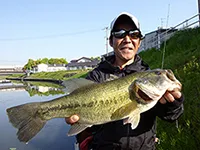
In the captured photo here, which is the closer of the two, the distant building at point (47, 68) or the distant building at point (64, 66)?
the distant building at point (64, 66)

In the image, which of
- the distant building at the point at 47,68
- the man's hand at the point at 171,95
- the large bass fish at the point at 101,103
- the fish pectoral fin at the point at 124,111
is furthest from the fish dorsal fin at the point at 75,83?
the distant building at the point at 47,68

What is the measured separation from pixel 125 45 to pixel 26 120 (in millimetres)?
1498

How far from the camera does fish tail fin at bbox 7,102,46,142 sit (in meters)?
2.96

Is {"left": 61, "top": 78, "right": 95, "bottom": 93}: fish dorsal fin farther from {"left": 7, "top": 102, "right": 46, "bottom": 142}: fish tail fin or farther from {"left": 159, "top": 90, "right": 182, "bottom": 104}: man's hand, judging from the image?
{"left": 159, "top": 90, "right": 182, "bottom": 104}: man's hand

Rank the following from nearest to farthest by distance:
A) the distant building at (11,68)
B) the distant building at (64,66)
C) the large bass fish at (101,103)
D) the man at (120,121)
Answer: the large bass fish at (101,103)
the man at (120,121)
the distant building at (64,66)
the distant building at (11,68)

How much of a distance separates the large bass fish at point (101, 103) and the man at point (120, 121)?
13 centimetres

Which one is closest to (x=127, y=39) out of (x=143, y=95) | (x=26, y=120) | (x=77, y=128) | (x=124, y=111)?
(x=143, y=95)

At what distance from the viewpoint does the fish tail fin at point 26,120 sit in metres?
2.96

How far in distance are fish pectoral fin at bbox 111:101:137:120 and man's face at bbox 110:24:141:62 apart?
0.75 m

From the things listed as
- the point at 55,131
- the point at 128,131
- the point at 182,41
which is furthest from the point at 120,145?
the point at 182,41

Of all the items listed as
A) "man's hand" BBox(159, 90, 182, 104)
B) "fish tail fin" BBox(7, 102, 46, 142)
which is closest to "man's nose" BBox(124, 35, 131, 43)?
"man's hand" BBox(159, 90, 182, 104)

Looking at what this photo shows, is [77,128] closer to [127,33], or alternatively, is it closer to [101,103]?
[101,103]

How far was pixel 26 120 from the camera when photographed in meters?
3.00

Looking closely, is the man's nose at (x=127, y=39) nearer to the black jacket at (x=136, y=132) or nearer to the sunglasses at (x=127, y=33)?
the sunglasses at (x=127, y=33)
